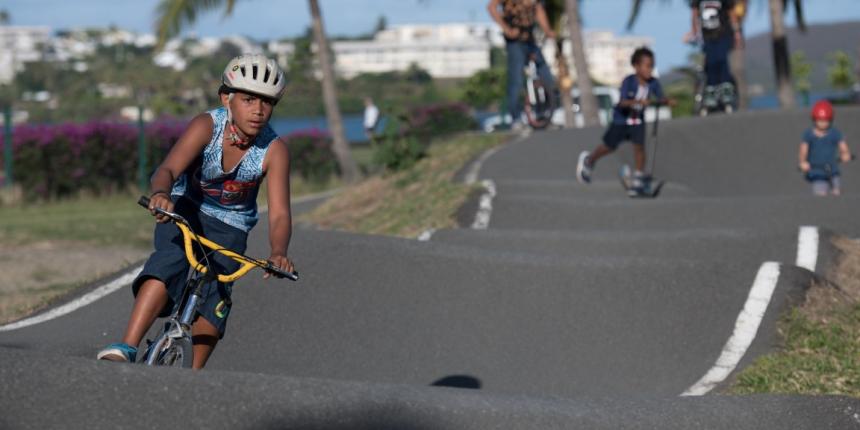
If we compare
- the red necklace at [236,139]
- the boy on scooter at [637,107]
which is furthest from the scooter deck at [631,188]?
the red necklace at [236,139]

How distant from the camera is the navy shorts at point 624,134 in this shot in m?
14.8

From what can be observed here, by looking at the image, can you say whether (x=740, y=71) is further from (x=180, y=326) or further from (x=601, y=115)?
(x=180, y=326)

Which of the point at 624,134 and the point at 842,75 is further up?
the point at 624,134

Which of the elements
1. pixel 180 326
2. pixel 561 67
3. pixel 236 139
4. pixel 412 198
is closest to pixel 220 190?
pixel 236 139

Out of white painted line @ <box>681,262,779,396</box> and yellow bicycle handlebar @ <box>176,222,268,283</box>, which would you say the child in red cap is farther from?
yellow bicycle handlebar @ <box>176,222,268,283</box>

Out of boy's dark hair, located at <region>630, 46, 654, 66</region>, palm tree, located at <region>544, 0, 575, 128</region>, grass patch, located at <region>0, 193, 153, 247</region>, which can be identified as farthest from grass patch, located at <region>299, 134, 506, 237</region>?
grass patch, located at <region>0, 193, 153, 247</region>

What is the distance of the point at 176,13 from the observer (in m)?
27.1

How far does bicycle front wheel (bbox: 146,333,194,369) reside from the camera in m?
5.73

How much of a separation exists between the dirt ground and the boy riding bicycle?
733cm

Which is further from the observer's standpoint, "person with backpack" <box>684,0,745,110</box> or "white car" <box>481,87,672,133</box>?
"white car" <box>481,87,672,133</box>

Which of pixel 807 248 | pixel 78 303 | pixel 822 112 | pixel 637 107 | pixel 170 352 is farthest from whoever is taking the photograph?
pixel 822 112

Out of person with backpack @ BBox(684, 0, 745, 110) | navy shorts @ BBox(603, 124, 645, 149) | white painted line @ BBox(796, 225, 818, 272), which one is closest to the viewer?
white painted line @ BBox(796, 225, 818, 272)

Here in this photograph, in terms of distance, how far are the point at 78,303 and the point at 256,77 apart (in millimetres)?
4158

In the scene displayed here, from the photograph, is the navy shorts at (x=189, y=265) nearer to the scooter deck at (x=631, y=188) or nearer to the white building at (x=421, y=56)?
the scooter deck at (x=631, y=188)
